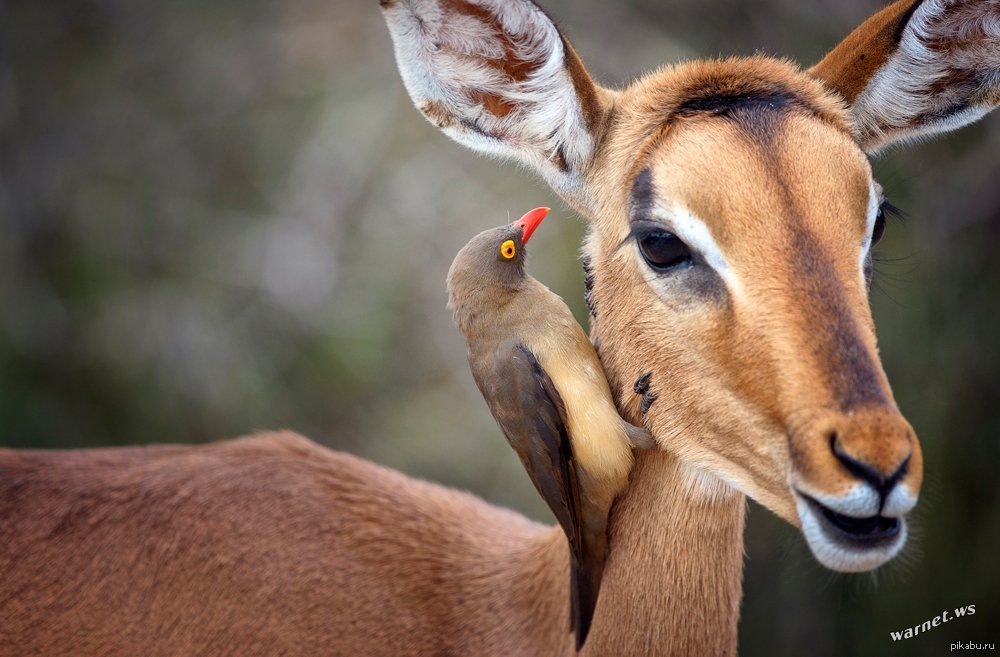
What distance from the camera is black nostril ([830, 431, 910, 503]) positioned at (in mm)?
2305

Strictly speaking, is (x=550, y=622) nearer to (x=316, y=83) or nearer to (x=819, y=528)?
(x=819, y=528)

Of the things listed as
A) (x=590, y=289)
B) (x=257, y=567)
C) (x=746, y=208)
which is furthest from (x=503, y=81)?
(x=257, y=567)


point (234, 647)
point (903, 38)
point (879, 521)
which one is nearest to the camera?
point (879, 521)

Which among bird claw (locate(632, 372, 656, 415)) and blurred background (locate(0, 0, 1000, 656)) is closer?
bird claw (locate(632, 372, 656, 415))

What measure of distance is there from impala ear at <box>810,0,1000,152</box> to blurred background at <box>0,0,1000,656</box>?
406 cm

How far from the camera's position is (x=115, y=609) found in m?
3.61

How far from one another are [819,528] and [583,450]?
0.82m

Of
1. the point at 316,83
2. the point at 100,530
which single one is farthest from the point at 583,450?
the point at 316,83

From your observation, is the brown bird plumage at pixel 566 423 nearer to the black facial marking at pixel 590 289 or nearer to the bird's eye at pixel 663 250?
the black facial marking at pixel 590 289

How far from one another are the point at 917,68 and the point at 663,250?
4.25 feet

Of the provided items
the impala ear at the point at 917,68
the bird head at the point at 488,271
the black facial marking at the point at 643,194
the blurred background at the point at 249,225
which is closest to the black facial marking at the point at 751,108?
the black facial marking at the point at 643,194

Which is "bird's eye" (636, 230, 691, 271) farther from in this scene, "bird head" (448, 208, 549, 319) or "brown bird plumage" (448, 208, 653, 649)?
"bird head" (448, 208, 549, 319)

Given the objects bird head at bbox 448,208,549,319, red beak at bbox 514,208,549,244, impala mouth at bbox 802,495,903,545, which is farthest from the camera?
red beak at bbox 514,208,549,244

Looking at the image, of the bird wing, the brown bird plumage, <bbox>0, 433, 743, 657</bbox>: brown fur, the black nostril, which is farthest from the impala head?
<bbox>0, 433, 743, 657</bbox>: brown fur
